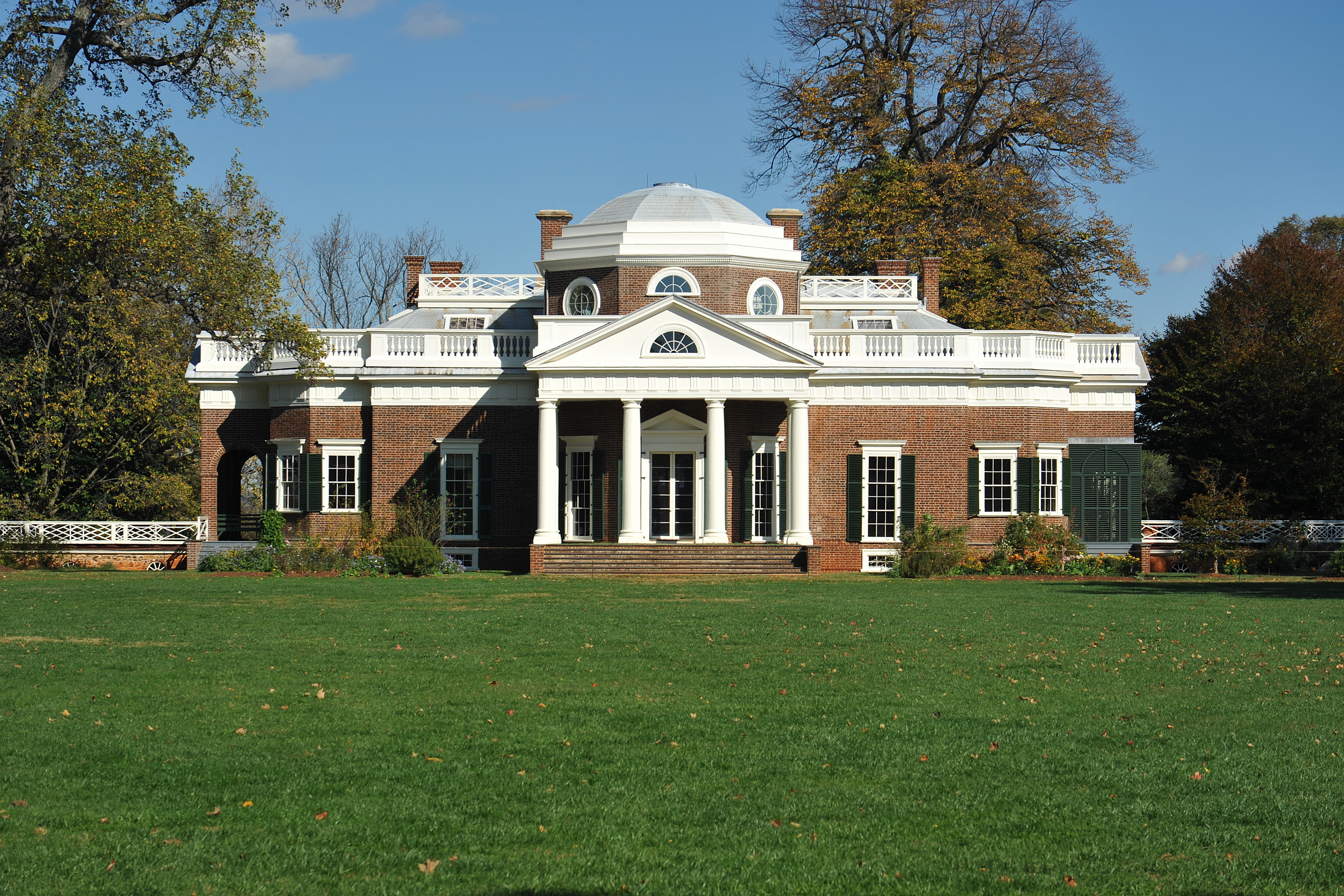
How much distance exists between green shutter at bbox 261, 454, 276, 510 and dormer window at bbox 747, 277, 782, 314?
45.7ft

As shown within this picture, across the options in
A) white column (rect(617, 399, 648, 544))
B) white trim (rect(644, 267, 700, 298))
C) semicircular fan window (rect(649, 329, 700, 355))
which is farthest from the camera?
white trim (rect(644, 267, 700, 298))

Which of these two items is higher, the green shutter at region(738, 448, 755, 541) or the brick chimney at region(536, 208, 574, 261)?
the brick chimney at region(536, 208, 574, 261)

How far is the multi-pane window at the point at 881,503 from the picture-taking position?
3384 centimetres

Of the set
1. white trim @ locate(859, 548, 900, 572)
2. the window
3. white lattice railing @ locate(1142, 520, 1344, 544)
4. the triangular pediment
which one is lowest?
white trim @ locate(859, 548, 900, 572)

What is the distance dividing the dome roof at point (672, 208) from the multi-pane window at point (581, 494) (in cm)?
659

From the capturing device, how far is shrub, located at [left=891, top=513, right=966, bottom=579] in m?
29.9

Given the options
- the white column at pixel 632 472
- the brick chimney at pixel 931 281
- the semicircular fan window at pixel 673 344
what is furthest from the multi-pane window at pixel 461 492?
the brick chimney at pixel 931 281

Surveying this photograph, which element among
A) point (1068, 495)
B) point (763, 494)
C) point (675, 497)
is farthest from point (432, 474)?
point (1068, 495)

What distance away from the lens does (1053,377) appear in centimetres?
3444

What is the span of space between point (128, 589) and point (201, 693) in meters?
13.5

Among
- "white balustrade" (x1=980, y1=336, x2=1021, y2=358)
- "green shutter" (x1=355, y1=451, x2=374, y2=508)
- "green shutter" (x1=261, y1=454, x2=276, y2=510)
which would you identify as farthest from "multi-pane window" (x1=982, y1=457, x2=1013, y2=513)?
"green shutter" (x1=261, y1=454, x2=276, y2=510)

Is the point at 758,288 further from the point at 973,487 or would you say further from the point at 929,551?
the point at 929,551

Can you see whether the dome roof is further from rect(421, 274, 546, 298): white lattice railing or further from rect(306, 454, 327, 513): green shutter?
rect(306, 454, 327, 513): green shutter

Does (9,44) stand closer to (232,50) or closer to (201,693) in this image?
(232,50)
